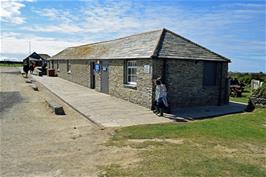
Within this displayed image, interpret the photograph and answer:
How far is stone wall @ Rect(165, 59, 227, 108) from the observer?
1605cm

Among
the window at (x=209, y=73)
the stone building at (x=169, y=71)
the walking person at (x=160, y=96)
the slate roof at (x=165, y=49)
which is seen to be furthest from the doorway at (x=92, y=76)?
the walking person at (x=160, y=96)

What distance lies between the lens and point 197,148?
8.49 meters

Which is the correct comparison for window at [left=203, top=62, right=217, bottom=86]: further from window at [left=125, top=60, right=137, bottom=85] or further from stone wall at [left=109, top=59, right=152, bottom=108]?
window at [left=125, top=60, right=137, bottom=85]

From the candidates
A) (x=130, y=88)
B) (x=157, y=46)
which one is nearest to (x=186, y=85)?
(x=157, y=46)

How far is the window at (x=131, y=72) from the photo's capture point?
1773 cm

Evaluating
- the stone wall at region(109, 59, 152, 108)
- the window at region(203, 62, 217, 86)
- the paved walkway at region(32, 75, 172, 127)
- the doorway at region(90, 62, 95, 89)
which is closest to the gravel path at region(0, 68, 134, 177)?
the paved walkway at region(32, 75, 172, 127)

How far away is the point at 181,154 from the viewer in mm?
7875

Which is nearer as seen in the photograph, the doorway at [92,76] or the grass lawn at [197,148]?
the grass lawn at [197,148]

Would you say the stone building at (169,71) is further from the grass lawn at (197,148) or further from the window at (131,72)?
the grass lawn at (197,148)

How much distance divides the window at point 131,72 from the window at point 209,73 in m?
3.88

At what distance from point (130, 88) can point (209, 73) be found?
4566mm

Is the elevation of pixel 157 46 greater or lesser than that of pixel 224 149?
greater

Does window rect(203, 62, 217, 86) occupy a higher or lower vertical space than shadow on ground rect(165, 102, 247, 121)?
higher

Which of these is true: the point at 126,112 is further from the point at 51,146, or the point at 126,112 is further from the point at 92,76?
the point at 92,76
